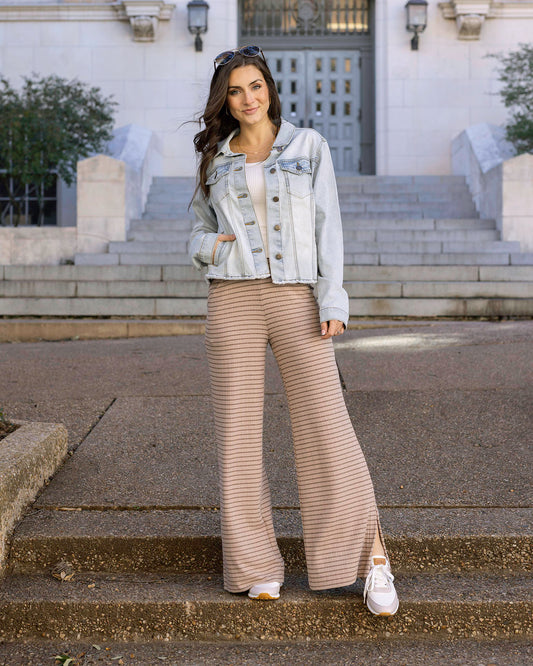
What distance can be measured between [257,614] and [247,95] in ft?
6.28

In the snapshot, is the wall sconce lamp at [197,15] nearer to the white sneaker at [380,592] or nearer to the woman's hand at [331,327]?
the woman's hand at [331,327]

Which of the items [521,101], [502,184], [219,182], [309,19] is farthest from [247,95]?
[309,19]

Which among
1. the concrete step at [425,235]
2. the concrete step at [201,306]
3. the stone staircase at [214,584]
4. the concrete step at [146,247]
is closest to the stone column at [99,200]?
the concrete step at [146,247]

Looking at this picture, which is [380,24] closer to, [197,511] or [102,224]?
[102,224]

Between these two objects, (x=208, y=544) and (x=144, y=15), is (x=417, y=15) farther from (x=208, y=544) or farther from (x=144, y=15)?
(x=208, y=544)

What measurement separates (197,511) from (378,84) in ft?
44.4

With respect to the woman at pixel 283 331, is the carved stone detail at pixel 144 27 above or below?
above

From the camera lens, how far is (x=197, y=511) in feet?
11.6

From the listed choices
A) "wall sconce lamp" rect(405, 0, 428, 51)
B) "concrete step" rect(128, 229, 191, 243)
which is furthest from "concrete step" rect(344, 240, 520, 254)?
"wall sconce lamp" rect(405, 0, 428, 51)

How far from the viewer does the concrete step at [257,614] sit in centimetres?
287

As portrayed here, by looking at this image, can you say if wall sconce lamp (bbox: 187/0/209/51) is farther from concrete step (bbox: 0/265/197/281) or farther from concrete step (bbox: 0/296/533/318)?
concrete step (bbox: 0/296/533/318)

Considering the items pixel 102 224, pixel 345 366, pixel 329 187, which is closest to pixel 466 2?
pixel 102 224

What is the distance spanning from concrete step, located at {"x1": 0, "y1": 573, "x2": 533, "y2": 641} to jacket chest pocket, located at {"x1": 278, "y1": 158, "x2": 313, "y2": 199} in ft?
4.98

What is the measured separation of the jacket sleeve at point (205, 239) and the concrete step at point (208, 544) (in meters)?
1.20
